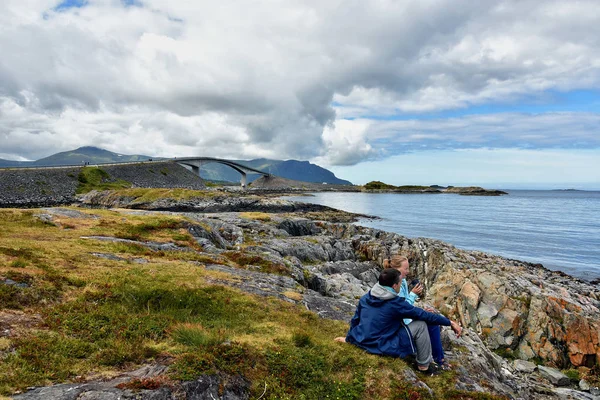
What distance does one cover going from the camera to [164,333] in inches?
413

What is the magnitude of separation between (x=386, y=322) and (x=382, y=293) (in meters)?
1.04

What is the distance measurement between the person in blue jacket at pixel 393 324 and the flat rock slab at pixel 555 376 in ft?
37.3

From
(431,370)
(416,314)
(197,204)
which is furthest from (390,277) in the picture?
(197,204)

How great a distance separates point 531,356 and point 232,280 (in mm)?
17603

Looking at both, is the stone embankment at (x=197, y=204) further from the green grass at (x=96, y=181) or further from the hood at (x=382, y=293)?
the hood at (x=382, y=293)

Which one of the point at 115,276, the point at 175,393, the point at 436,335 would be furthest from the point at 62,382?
the point at 436,335

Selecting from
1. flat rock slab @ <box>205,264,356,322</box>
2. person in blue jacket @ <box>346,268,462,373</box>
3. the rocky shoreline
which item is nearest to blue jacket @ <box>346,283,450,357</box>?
person in blue jacket @ <box>346,268,462,373</box>

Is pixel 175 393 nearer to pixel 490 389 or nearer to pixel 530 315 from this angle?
pixel 490 389

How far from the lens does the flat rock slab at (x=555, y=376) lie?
16.4 meters

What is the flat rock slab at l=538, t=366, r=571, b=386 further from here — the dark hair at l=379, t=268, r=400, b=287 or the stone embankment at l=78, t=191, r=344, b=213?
the stone embankment at l=78, t=191, r=344, b=213

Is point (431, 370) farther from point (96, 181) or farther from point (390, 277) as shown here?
point (96, 181)

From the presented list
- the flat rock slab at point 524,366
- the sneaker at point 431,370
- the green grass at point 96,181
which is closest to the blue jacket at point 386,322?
the sneaker at point 431,370

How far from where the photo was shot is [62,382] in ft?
24.5

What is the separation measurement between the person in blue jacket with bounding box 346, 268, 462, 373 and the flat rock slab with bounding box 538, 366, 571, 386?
11358 mm
